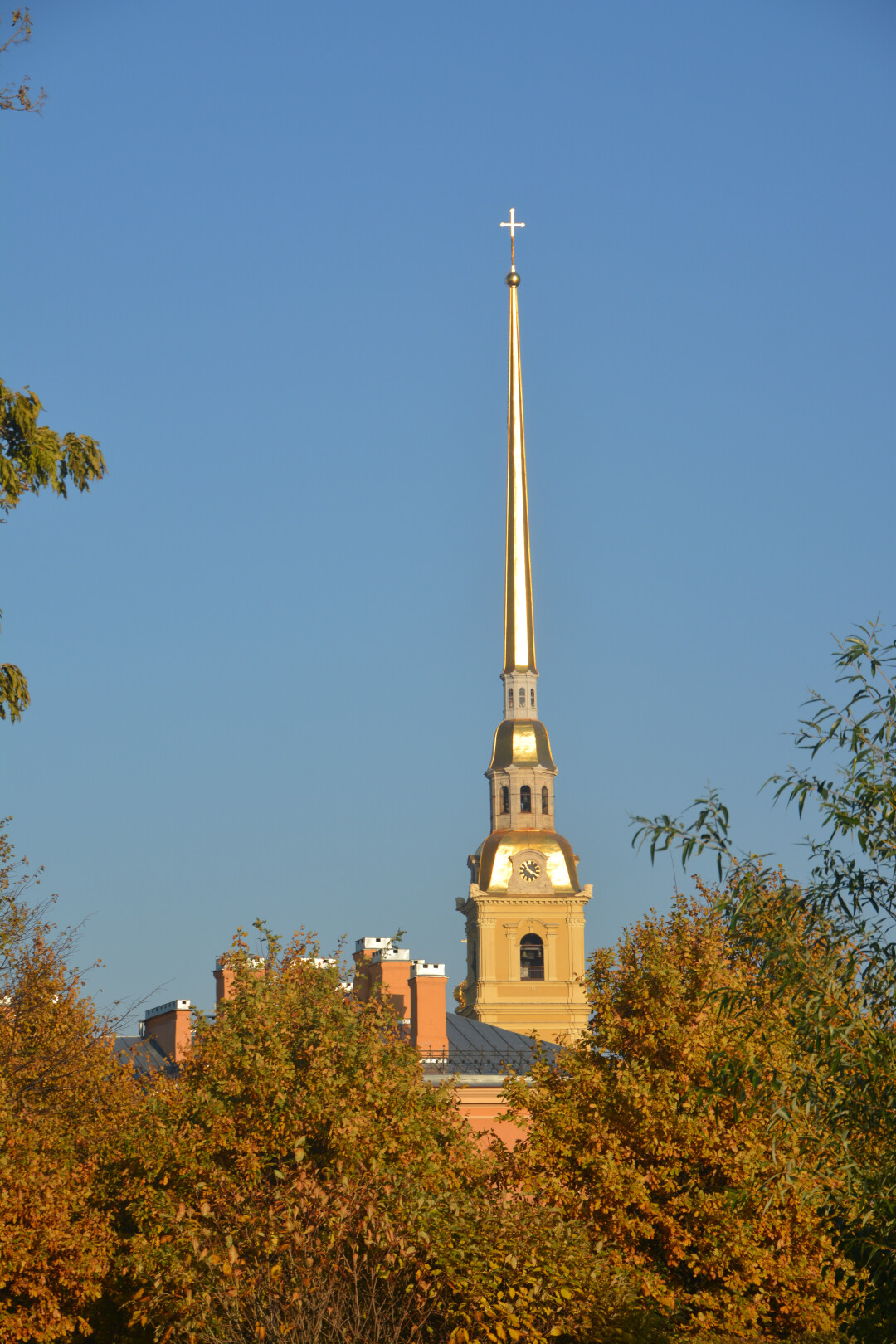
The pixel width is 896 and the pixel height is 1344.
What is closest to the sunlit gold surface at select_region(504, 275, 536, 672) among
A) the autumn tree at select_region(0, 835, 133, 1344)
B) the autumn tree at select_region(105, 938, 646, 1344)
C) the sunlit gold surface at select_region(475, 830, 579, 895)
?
the sunlit gold surface at select_region(475, 830, 579, 895)

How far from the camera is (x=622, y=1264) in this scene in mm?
23969

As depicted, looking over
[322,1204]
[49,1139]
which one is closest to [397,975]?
[49,1139]

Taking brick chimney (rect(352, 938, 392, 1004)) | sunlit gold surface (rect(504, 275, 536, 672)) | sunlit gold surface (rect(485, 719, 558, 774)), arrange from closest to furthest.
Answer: brick chimney (rect(352, 938, 392, 1004)) < sunlit gold surface (rect(485, 719, 558, 774)) < sunlit gold surface (rect(504, 275, 536, 672))

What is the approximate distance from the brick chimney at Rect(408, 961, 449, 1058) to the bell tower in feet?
103

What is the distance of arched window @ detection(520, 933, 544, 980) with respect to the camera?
287 feet

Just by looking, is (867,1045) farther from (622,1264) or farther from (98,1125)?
(98,1125)

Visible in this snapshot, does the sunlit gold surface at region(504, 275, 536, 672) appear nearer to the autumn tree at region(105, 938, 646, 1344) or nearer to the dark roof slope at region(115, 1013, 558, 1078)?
the dark roof slope at region(115, 1013, 558, 1078)

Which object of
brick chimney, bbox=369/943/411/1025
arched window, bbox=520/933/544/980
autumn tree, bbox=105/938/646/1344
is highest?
arched window, bbox=520/933/544/980

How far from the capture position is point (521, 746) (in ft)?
309

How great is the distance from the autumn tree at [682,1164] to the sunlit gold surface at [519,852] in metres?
60.4

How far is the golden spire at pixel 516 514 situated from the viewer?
101750 mm

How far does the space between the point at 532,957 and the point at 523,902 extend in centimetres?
298

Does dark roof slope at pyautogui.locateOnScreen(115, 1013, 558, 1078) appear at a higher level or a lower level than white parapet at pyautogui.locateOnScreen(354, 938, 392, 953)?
lower

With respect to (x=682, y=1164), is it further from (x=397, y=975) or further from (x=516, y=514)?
(x=516, y=514)
